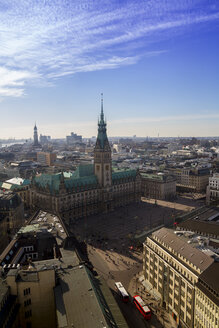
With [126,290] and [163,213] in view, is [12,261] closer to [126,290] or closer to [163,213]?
[126,290]

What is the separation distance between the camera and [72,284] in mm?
62688

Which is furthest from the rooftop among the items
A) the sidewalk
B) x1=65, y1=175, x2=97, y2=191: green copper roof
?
x1=65, y1=175, x2=97, y2=191: green copper roof

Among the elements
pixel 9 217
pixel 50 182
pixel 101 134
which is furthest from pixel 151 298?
pixel 101 134

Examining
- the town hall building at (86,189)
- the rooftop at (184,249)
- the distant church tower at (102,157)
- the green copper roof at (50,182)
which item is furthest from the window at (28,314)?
Result: the distant church tower at (102,157)

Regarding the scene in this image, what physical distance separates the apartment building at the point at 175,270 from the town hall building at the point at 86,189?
249ft

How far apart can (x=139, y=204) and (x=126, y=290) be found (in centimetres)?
10968

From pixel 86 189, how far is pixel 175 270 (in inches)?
3988

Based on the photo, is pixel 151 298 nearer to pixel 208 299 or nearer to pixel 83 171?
pixel 208 299

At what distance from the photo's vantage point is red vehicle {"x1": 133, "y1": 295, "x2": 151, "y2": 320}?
76500mm

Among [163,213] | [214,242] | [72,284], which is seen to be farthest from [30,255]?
[163,213]

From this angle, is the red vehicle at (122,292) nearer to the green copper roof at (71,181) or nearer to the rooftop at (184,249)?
the rooftop at (184,249)

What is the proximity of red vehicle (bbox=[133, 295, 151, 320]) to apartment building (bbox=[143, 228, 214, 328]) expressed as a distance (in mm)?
6897

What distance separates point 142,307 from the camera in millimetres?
78188

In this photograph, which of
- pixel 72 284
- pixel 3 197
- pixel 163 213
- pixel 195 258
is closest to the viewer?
pixel 72 284
